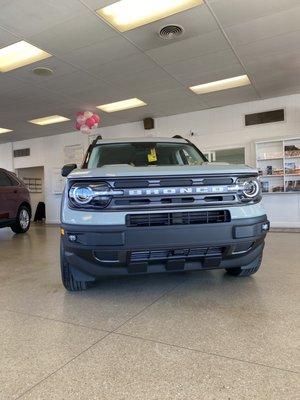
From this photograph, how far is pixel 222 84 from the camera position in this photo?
20.7 ft

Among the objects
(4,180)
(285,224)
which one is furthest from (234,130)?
(4,180)

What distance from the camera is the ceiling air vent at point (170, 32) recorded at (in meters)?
3.99

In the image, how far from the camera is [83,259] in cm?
220

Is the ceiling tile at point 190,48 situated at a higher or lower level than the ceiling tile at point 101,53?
higher

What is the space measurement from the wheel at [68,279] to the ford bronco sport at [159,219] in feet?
0.34

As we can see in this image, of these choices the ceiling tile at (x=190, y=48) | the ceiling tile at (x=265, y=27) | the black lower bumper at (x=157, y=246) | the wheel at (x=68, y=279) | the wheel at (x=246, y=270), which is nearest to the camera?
the black lower bumper at (x=157, y=246)

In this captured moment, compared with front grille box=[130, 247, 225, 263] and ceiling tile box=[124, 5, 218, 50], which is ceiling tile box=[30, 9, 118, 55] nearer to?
ceiling tile box=[124, 5, 218, 50]

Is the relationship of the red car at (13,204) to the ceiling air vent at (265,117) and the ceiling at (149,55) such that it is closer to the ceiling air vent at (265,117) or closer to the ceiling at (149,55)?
the ceiling at (149,55)

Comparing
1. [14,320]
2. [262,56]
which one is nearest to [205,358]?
[14,320]

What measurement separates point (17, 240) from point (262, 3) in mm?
5418

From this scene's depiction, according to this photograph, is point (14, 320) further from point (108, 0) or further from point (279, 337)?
point (108, 0)

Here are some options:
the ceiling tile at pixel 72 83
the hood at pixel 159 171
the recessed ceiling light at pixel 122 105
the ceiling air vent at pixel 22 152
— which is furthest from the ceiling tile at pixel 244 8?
the ceiling air vent at pixel 22 152

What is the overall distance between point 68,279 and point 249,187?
1.56m

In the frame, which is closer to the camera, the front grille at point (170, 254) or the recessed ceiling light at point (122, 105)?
the front grille at point (170, 254)
